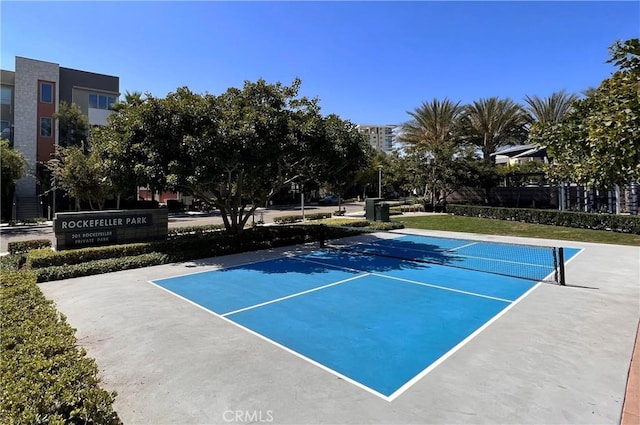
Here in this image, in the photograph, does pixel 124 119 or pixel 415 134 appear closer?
pixel 124 119

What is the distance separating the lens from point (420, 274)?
12.3 metres

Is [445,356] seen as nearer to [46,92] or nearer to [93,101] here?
[46,92]

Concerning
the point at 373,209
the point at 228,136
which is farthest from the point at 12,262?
the point at 373,209

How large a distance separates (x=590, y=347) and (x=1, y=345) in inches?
368

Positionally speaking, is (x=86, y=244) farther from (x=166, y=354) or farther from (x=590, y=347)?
(x=590, y=347)

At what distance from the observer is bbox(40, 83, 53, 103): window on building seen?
35750 mm

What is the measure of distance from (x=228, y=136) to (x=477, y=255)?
11.2 m

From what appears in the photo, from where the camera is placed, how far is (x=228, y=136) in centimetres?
1322

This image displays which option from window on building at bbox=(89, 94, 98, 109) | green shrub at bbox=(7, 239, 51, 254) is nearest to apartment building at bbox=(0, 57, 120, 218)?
window on building at bbox=(89, 94, 98, 109)

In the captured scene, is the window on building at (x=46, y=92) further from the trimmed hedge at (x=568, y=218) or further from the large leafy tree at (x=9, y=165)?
the trimmed hedge at (x=568, y=218)

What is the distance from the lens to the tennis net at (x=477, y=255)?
12766mm

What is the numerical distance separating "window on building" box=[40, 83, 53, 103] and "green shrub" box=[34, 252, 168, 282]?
31651 mm

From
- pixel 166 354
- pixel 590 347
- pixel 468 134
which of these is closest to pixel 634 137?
pixel 590 347

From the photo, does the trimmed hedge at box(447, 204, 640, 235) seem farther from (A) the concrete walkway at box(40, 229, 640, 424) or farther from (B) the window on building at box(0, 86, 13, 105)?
(B) the window on building at box(0, 86, 13, 105)
